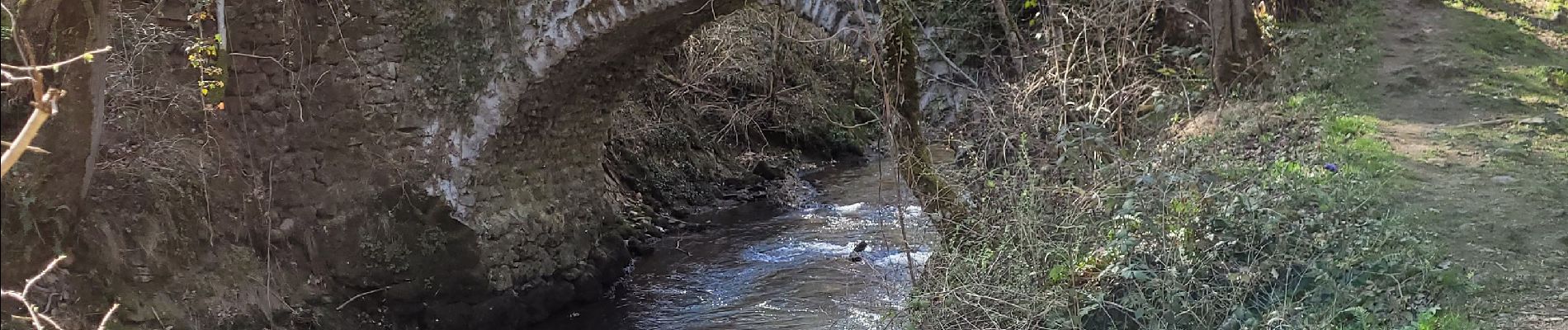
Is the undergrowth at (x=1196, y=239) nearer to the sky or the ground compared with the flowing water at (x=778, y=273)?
nearer to the sky

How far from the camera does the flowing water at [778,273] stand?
19.5 feet

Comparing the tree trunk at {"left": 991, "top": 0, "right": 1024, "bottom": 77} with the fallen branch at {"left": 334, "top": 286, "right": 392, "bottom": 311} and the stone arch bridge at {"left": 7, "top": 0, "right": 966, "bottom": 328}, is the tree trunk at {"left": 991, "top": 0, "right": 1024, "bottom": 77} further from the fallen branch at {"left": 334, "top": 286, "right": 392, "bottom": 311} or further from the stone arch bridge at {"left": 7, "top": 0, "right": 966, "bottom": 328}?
the fallen branch at {"left": 334, "top": 286, "right": 392, "bottom": 311}

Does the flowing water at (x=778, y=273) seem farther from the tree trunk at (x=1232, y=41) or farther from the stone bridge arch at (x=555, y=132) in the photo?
the tree trunk at (x=1232, y=41)

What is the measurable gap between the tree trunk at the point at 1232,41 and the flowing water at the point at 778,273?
1.93 metres

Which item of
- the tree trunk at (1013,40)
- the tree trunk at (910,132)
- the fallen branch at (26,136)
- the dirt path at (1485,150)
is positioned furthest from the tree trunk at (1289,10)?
the fallen branch at (26,136)

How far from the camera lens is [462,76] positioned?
626 cm

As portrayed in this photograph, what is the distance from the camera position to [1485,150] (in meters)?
4.86

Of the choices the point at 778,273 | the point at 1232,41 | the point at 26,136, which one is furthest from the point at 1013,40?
the point at 26,136

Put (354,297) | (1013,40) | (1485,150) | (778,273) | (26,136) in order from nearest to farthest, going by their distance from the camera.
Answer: (26,136)
(1485,150)
(1013,40)
(354,297)
(778,273)

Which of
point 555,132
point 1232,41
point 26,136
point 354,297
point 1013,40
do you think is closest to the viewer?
point 26,136

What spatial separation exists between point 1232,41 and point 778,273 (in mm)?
3373

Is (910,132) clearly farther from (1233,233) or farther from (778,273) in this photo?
(778,273)

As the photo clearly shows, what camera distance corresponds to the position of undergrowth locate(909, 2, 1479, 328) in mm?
3473

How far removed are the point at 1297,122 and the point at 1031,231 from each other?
2.15m
